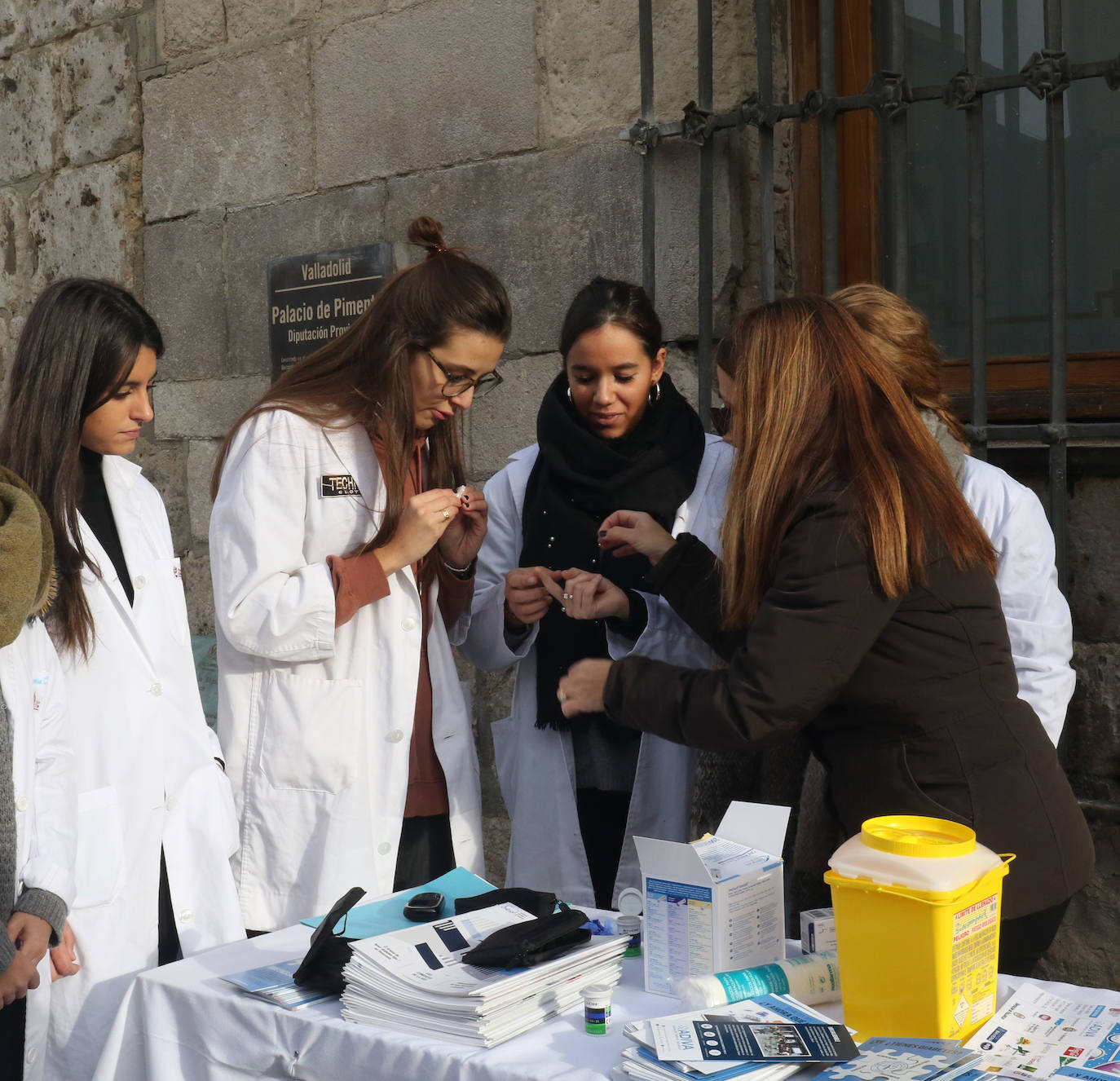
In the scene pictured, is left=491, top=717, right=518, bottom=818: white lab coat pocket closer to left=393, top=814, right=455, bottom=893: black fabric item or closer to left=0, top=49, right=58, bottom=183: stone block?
left=393, top=814, right=455, bottom=893: black fabric item

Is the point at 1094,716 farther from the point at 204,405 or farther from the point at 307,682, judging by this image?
the point at 204,405

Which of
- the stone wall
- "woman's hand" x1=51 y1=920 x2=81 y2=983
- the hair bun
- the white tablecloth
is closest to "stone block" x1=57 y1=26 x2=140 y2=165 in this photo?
the stone wall

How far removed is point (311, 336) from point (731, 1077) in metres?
3.33

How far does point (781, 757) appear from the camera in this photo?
104 inches

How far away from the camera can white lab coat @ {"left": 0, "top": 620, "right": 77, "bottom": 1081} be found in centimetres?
201

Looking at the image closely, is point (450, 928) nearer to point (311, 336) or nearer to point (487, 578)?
point (487, 578)

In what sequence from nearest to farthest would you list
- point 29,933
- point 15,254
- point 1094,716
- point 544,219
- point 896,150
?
point 29,933, point 1094,716, point 896,150, point 544,219, point 15,254

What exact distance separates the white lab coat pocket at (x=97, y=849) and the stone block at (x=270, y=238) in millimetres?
2417

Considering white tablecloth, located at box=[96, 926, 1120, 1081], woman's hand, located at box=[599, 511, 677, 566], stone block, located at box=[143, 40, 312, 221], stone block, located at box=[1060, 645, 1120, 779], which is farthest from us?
stone block, located at box=[143, 40, 312, 221]

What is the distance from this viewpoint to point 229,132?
4496mm

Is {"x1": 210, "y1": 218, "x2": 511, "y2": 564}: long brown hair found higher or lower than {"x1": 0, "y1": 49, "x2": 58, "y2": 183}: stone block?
lower

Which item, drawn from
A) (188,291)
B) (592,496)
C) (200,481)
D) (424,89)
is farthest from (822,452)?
(188,291)

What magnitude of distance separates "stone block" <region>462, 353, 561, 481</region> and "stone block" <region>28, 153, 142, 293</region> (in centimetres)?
173

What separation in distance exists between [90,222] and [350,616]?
3.11 meters
